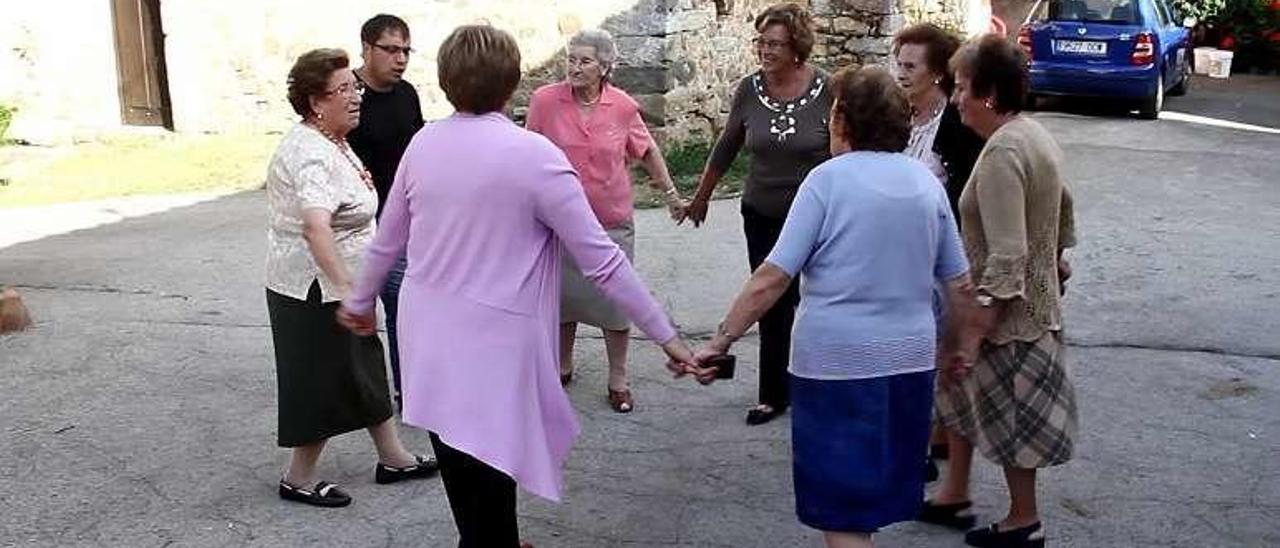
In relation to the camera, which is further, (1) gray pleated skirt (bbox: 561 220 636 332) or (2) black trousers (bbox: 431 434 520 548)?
(1) gray pleated skirt (bbox: 561 220 636 332)

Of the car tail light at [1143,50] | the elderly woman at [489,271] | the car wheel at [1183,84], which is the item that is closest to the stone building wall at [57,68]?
the car tail light at [1143,50]

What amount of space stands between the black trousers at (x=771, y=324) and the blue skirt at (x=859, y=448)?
1.73m

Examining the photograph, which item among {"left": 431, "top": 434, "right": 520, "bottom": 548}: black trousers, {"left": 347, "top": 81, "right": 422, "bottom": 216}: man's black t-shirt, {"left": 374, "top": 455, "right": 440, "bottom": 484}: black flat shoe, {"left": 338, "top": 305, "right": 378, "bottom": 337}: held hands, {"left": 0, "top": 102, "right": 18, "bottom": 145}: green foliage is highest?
{"left": 347, "top": 81, "right": 422, "bottom": 216}: man's black t-shirt

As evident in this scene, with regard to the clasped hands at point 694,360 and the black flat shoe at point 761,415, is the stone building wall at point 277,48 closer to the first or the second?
the black flat shoe at point 761,415

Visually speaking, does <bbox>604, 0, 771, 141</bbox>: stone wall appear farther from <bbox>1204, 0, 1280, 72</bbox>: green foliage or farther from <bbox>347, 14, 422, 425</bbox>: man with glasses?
<bbox>1204, 0, 1280, 72</bbox>: green foliage

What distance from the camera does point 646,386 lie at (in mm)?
5555

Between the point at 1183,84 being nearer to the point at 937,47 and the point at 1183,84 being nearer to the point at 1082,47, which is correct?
the point at 1082,47

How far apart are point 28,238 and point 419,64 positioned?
4.02 m

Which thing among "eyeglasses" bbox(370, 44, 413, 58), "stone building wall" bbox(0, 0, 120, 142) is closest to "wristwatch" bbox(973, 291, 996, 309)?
"eyeglasses" bbox(370, 44, 413, 58)

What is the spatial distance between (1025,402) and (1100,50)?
448 inches

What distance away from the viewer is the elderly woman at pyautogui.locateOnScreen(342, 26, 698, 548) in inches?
118

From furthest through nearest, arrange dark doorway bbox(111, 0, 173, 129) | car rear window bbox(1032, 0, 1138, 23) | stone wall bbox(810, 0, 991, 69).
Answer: car rear window bbox(1032, 0, 1138, 23) < dark doorway bbox(111, 0, 173, 129) < stone wall bbox(810, 0, 991, 69)

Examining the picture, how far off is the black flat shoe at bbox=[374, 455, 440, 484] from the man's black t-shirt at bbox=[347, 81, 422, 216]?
0.93 metres

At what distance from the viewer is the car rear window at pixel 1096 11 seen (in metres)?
14.1
